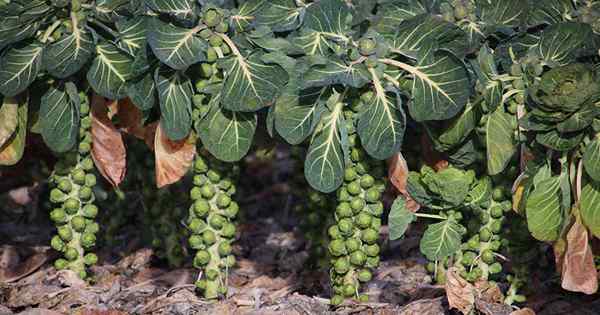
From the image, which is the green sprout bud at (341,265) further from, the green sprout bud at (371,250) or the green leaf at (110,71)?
the green leaf at (110,71)

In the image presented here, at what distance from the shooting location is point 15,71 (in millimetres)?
3430

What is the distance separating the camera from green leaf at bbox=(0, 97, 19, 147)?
Answer: 352 cm

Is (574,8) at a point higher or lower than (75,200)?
higher

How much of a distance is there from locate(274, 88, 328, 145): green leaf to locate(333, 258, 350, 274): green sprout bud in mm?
417

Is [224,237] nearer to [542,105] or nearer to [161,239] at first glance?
[161,239]

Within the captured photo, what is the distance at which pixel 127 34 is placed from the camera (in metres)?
3.49

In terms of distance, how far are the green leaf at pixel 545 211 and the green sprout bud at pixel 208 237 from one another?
3.27 ft

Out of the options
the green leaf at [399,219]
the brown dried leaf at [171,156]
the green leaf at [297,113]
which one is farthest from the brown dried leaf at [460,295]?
the brown dried leaf at [171,156]

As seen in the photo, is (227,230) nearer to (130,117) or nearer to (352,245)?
(352,245)

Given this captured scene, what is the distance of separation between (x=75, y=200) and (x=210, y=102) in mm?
612

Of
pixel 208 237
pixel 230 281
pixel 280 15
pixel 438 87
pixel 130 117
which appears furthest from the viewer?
pixel 230 281

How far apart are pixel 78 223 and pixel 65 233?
6 cm

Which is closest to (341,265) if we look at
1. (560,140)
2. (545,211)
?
(545,211)

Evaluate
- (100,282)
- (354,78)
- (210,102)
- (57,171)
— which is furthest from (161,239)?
(354,78)
